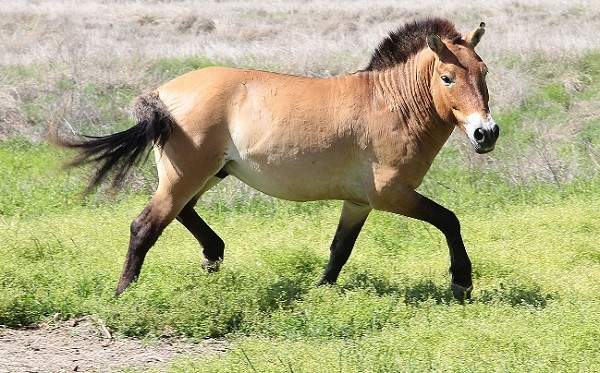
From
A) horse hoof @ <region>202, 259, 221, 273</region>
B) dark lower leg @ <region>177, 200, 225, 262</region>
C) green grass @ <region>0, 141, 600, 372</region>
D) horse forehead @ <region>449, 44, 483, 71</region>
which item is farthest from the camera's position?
dark lower leg @ <region>177, 200, 225, 262</region>

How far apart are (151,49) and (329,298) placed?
14.5 metres

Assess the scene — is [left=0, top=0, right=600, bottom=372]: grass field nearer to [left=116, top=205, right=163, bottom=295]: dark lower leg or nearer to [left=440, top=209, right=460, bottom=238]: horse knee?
[left=116, top=205, right=163, bottom=295]: dark lower leg

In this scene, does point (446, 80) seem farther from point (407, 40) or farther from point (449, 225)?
point (449, 225)

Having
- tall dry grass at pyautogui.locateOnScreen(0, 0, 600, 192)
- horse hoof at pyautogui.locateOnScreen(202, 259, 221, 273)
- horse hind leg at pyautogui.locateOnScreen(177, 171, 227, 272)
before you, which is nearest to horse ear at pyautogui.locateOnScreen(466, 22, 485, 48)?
horse hind leg at pyautogui.locateOnScreen(177, 171, 227, 272)

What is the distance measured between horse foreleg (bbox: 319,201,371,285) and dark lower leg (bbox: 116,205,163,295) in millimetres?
1404

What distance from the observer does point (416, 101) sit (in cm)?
822

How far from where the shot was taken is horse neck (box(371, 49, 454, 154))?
8133 millimetres

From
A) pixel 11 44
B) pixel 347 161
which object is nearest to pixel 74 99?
pixel 11 44

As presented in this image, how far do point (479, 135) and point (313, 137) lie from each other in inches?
50.3

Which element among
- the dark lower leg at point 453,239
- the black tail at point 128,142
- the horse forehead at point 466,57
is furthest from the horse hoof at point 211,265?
the horse forehead at point 466,57

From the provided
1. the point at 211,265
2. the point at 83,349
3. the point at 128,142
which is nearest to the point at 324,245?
→ the point at 211,265

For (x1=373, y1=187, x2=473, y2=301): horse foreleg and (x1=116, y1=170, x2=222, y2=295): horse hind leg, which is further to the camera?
(x1=116, y1=170, x2=222, y2=295): horse hind leg

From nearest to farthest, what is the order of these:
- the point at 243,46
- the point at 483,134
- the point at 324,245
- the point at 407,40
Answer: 1. the point at 483,134
2. the point at 407,40
3. the point at 324,245
4. the point at 243,46

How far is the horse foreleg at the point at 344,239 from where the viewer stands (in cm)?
845
